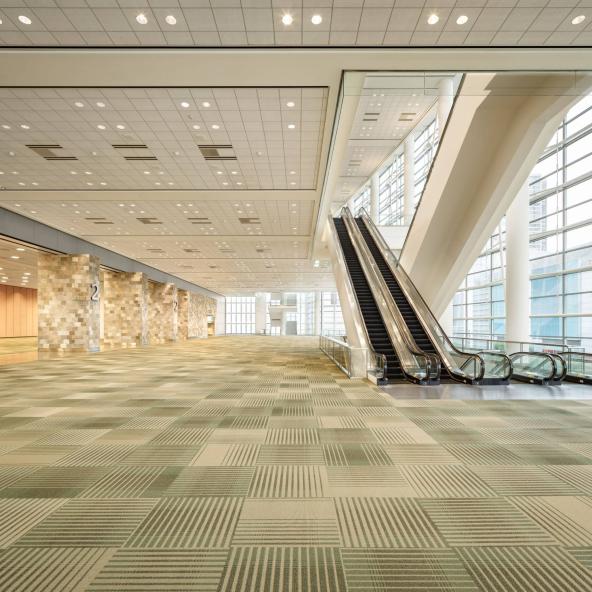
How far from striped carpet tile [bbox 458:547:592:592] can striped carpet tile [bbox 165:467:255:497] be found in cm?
177

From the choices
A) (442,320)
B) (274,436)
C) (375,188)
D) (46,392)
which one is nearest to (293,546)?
(274,436)

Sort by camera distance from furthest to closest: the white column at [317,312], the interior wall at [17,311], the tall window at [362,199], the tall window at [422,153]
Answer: the white column at [317,312], the tall window at [362,199], the interior wall at [17,311], the tall window at [422,153]

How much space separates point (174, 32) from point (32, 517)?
21.1 feet

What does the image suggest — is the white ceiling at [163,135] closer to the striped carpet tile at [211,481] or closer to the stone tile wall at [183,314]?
the striped carpet tile at [211,481]

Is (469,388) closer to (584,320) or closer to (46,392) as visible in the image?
(584,320)

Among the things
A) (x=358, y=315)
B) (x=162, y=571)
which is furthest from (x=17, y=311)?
(x=162, y=571)

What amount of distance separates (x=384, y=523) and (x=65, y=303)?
19488 mm

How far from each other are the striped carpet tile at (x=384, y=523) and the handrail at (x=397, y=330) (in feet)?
20.2

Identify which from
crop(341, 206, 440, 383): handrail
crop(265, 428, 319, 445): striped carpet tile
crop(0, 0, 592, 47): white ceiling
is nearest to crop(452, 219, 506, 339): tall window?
crop(341, 206, 440, 383): handrail

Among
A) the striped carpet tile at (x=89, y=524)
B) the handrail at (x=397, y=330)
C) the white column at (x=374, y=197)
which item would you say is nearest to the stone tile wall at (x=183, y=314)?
the white column at (x=374, y=197)

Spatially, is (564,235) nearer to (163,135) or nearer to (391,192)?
(163,135)

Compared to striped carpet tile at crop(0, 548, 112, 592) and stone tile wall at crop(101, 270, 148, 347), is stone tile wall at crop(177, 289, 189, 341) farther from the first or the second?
striped carpet tile at crop(0, 548, 112, 592)

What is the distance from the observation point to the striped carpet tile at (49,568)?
2.13 metres

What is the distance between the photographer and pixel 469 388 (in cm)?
823
